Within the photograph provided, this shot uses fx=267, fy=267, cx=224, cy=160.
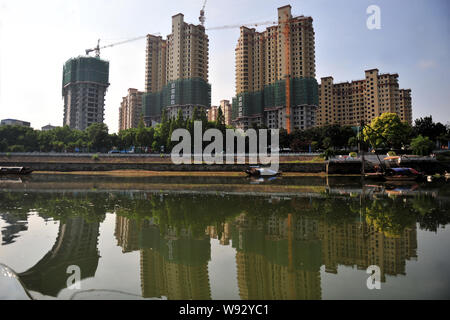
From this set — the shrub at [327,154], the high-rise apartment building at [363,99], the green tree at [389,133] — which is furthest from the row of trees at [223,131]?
the high-rise apartment building at [363,99]

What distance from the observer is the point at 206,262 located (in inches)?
226

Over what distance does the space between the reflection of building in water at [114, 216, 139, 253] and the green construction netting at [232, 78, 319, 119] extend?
8737 centimetres

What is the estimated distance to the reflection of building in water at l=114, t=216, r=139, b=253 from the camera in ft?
22.9

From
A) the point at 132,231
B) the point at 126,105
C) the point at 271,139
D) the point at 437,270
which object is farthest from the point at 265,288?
the point at 126,105

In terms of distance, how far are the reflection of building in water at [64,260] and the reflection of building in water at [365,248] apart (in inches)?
195

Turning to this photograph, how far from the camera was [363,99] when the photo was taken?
111188 millimetres

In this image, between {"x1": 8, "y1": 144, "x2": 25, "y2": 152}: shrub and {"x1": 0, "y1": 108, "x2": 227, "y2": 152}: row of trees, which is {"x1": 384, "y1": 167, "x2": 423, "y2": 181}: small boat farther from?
{"x1": 8, "y1": 144, "x2": 25, "y2": 152}: shrub

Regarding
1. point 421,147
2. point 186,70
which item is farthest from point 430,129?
point 186,70

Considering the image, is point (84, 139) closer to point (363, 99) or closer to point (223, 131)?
point (223, 131)

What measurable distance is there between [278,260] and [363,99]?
12269 centimetres

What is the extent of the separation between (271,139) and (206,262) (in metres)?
61.7

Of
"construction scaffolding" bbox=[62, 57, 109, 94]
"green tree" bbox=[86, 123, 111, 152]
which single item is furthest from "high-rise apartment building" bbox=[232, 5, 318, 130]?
"construction scaffolding" bbox=[62, 57, 109, 94]

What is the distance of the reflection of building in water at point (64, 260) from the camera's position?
4797mm

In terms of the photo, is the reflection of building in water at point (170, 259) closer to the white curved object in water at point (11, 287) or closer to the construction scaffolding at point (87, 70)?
the white curved object in water at point (11, 287)
